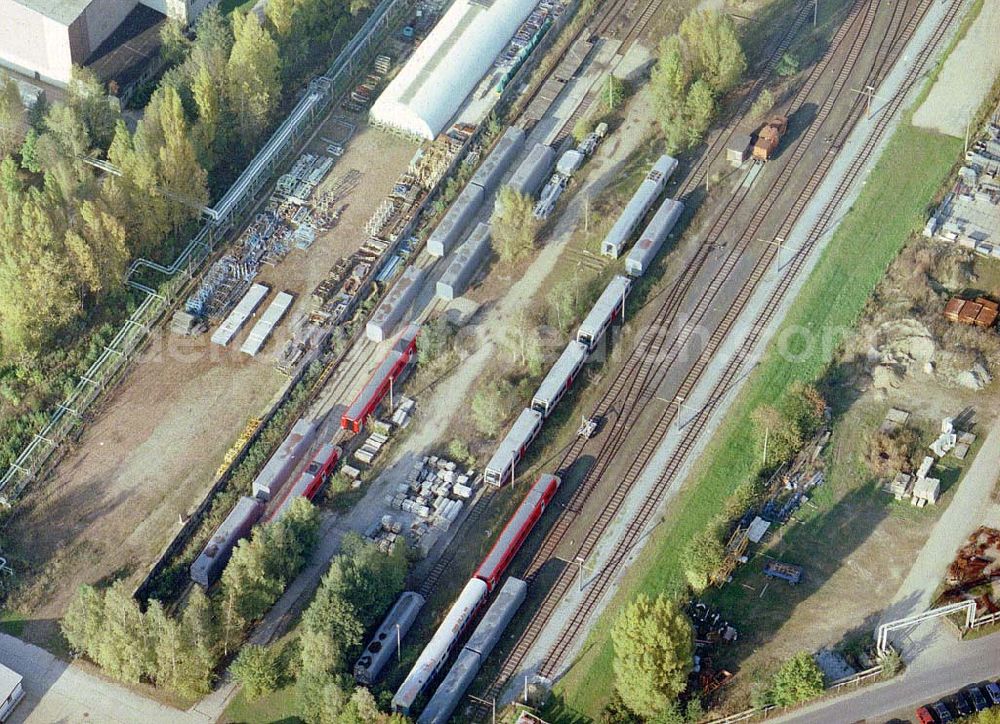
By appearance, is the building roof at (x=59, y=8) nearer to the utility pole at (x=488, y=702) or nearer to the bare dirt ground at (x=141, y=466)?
the bare dirt ground at (x=141, y=466)

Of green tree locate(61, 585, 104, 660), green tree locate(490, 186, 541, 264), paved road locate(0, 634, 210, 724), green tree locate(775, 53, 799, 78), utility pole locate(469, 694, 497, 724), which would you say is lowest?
paved road locate(0, 634, 210, 724)

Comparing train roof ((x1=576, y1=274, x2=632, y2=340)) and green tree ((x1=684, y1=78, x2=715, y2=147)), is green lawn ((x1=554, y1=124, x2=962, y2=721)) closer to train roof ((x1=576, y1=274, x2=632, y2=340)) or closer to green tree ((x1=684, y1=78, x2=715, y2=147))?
train roof ((x1=576, y1=274, x2=632, y2=340))

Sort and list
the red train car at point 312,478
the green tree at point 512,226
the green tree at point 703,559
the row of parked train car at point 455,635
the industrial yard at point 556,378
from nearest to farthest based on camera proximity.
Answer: the row of parked train car at point 455,635, the green tree at point 703,559, the industrial yard at point 556,378, the red train car at point 312,478, the green tree at point 512,226

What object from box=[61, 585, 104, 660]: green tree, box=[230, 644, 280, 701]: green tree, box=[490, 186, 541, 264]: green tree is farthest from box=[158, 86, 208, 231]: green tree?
box=[230, 644, 280, 701]: green tree

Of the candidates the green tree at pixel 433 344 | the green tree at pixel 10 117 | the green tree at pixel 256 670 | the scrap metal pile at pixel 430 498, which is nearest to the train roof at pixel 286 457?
the scrap metal pile at pixel 430 498

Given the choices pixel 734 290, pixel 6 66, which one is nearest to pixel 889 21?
pixel 734 290

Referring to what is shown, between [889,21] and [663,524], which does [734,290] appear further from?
[889,21]

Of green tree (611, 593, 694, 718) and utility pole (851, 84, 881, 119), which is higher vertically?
utility pole (851, 84, 881, 119)
